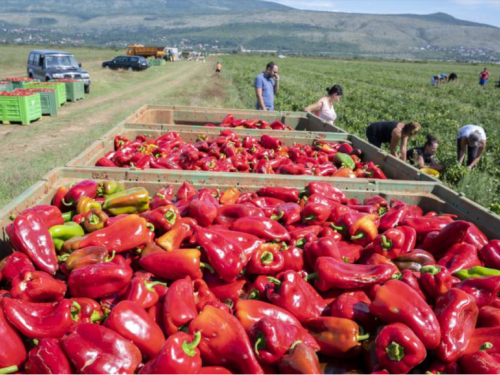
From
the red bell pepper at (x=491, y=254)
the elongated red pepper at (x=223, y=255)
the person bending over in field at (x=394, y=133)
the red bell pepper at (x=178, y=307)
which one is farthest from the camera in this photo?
the person bending over in field at (x=394, y=133)

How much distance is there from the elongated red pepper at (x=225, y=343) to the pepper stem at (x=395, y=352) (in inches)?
A: 30.3

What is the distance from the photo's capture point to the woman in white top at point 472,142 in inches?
422

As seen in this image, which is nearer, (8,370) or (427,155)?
(8,370)

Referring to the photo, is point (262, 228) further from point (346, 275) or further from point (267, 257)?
point (346, 275)

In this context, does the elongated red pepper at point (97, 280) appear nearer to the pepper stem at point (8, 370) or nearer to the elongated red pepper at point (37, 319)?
the elongated red pepper at point (37, 319)

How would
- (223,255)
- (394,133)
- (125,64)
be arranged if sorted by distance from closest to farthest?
(223,255)
(394,133)
(125,64)

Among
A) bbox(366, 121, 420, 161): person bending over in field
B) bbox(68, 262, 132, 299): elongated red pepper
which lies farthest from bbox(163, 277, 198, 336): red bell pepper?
bbox(366, 121, 420, 161): person bending over in field

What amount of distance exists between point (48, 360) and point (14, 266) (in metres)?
1.12

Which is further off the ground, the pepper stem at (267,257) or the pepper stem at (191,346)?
the pepper stem at (267,257)

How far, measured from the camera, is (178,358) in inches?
94.2

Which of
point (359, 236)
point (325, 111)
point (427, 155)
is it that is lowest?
point (427, 155)

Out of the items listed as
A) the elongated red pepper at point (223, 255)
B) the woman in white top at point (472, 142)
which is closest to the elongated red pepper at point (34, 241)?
the elongated red pepper at point (223, 255)

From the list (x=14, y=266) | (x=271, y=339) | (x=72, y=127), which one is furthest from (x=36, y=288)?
(x=72, y=127)

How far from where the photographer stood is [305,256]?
12.0 ft
